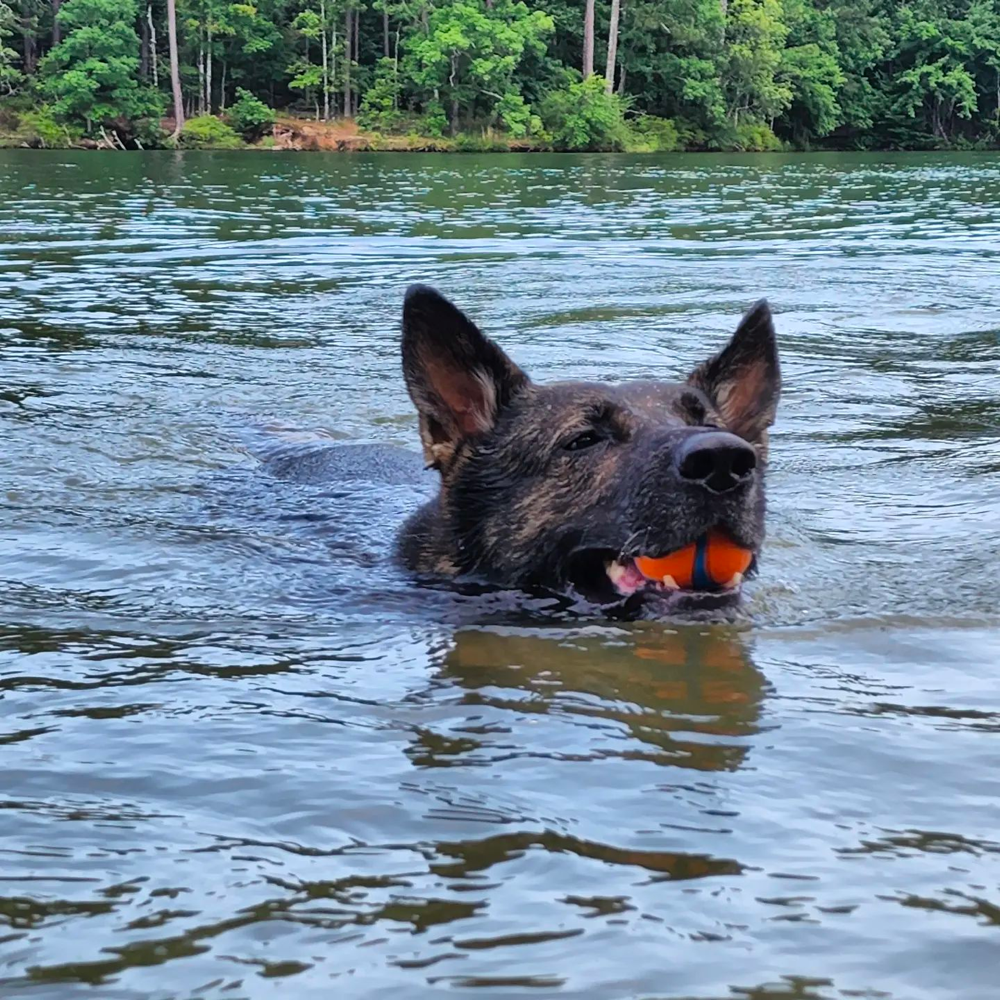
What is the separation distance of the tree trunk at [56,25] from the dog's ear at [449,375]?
6035 centimetres

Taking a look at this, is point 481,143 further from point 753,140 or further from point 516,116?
point 753,140

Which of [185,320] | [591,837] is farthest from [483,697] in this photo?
[185,320]

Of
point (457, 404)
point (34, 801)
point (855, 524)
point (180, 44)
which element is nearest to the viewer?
point (34, 801)

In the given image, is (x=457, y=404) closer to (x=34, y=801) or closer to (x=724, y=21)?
(x=34, y=801)

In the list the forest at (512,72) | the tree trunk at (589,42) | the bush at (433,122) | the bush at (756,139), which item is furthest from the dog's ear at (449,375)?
the tree trunk at (589,42)

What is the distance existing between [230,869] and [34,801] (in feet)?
2.22

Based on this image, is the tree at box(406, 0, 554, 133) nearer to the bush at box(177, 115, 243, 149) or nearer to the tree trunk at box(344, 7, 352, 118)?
the tree trunk at box(344, 7, 352, 118)

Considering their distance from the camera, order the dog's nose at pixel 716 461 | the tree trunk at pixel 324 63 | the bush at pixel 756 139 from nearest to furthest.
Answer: the dog's nose at pixel 716 461 < the tree trunk at pixel 324 63 < the bush at pixel 756 139

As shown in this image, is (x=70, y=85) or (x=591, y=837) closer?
(x=591, y=837)

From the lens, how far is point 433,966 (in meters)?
2.58

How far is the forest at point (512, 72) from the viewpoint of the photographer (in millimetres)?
57531

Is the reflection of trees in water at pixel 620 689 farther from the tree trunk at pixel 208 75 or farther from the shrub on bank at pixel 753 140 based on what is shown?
the tree trunk at pixel 208 75

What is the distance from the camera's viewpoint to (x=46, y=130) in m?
53.8

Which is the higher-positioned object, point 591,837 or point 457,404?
point 457,404
